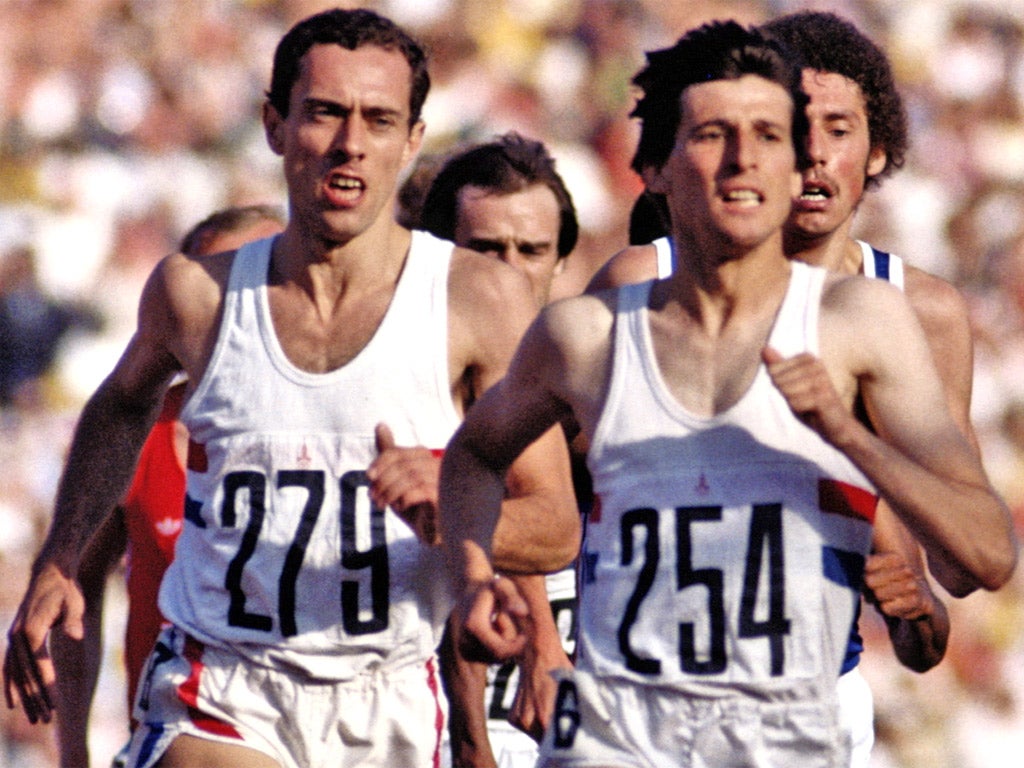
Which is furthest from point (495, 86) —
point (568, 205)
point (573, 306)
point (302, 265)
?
point (573, 306)

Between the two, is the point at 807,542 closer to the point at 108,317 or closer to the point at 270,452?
the point at 270,452

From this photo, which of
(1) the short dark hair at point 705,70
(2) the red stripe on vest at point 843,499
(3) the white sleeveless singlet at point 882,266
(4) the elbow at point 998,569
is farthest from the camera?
(3) the white sleeveless singlet at point 882,266

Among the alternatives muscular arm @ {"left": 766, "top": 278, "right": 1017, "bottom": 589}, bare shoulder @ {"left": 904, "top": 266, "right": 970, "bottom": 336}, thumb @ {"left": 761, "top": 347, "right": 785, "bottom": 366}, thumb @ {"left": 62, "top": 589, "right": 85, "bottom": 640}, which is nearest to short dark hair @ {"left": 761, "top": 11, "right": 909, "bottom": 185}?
bare shoulder @ {"left": 904, "top": 266, "right": 970, "bottom": 336}

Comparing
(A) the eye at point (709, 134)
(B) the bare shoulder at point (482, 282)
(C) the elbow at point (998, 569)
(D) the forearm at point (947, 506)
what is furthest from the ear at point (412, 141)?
(C) the elbow at point (998, 569)

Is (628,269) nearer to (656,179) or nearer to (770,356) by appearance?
(656,179)

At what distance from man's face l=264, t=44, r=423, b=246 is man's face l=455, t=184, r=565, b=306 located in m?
1.27

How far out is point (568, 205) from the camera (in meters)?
5.99

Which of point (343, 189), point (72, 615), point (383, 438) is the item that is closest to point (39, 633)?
point (72, 615)

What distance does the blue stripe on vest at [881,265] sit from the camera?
4.59m

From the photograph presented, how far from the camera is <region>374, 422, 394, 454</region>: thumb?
3.97 metres

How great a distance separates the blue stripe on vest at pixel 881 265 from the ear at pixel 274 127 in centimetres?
134

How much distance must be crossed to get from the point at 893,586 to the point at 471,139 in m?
5.18

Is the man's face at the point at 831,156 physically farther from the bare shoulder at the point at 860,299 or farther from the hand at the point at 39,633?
the hand at the point at 39,633

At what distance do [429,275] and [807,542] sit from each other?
3.88 feet
